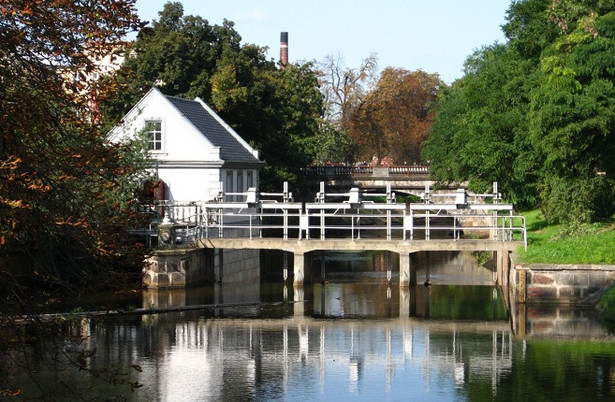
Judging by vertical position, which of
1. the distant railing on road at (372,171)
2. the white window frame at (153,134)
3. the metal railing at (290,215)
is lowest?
the metal railing at (290,215)

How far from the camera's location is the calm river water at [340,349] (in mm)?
20562

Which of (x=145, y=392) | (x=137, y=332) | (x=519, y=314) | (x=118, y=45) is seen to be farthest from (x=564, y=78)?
(x=118, y=45)

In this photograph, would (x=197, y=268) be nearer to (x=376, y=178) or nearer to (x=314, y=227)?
(x=314, y=227)

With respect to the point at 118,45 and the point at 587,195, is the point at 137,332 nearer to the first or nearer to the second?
the point at 118,45

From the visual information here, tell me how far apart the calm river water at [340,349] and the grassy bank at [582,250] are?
Result: 95 cm

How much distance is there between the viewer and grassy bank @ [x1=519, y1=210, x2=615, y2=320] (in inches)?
1180

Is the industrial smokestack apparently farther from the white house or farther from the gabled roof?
the white house

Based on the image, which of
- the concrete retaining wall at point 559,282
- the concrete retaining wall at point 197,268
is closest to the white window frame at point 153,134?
the concrete retaining wall at point 197,268

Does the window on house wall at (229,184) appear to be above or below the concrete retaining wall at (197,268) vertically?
above

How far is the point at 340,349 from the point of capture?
2555 cm

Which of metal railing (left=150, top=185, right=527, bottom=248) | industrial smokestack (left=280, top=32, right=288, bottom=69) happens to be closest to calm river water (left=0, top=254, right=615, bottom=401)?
metal railing (left=150, top=185, right=527, bottom=248)

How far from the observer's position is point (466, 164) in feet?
164

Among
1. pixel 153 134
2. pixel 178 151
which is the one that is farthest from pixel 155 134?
pixel 178 151

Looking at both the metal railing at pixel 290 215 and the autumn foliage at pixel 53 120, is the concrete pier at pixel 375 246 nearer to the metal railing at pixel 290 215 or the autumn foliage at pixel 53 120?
the metal railing at pixel 290 215
